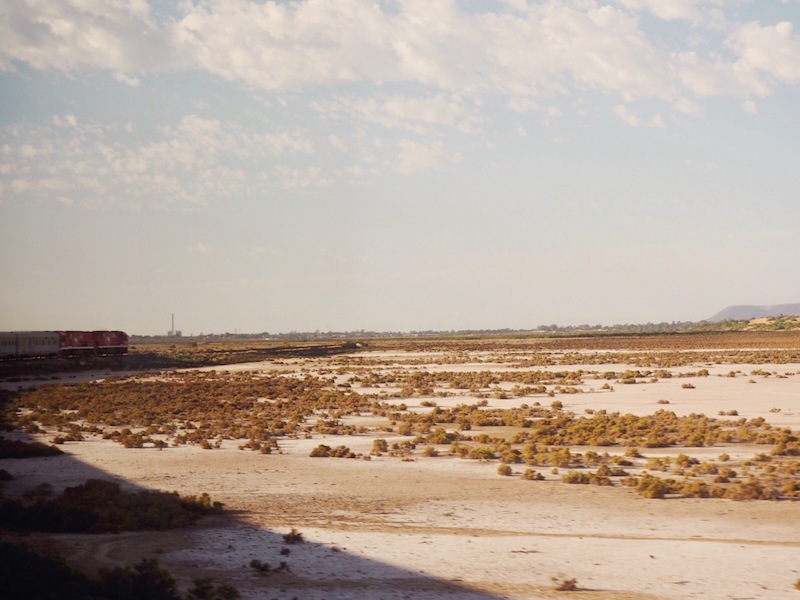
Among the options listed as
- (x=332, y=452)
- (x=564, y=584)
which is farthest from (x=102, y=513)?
(x=332, y=452)

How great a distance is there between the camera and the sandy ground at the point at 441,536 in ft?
36.8

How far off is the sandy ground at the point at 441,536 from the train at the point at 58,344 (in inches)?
2624

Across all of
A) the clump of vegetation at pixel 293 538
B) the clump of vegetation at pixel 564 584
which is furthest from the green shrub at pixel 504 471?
the clump of vegetation at pixel 564 584

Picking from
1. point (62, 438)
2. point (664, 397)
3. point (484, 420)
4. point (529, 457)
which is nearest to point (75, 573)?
point (529, 457)

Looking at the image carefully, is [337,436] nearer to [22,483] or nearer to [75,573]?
[22,483]

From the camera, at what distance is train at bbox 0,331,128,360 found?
271 feet

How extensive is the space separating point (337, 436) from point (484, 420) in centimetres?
608

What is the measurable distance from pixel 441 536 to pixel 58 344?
85.1m

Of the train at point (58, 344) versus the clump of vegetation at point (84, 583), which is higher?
the train at point (58, 344)

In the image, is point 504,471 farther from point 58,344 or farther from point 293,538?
point 58,344

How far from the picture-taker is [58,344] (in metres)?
89.5

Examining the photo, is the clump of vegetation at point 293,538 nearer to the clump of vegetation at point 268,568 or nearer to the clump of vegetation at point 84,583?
the clump of vegetation at point 268,568

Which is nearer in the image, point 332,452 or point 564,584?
point 564,584

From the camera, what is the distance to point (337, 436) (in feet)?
93.6
